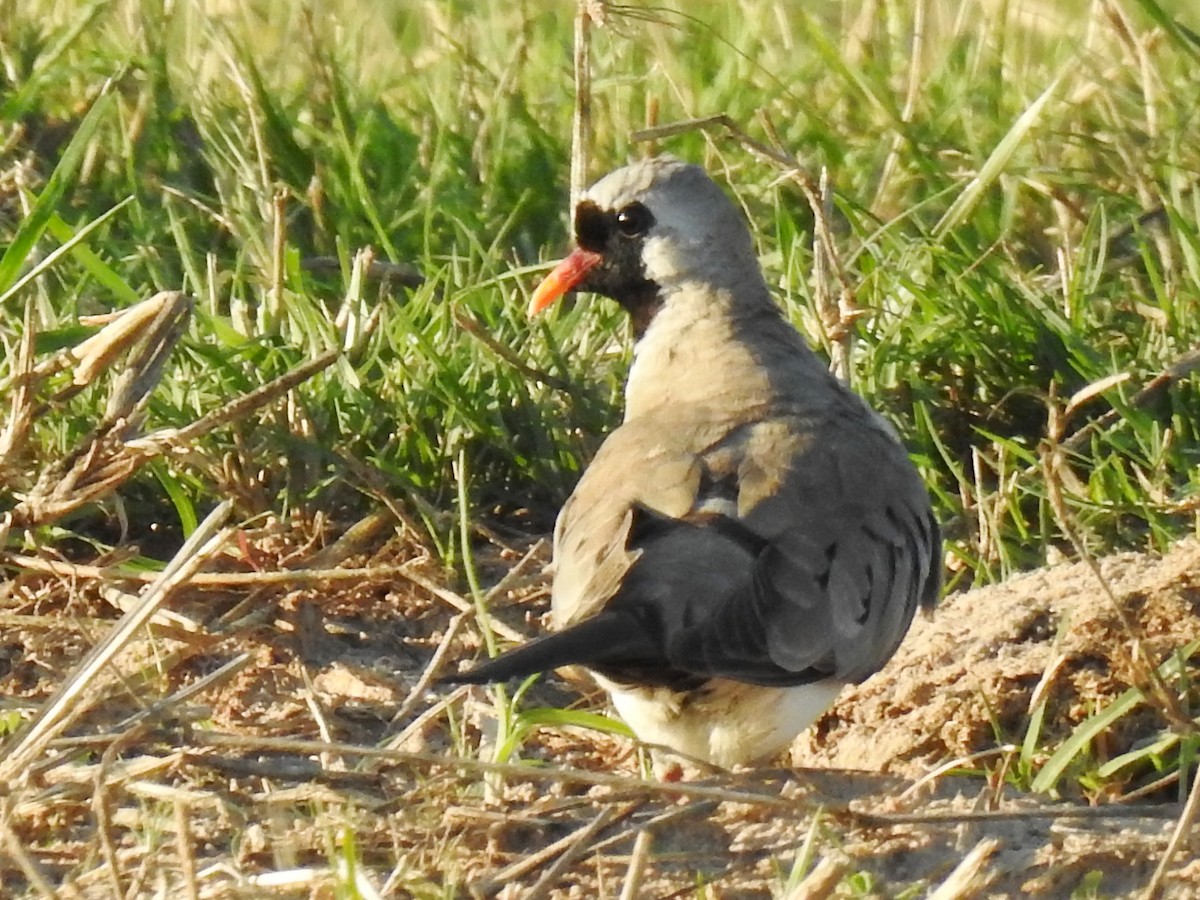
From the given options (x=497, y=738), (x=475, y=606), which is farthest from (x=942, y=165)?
(x=497, y=738)

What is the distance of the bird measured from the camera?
3.70m

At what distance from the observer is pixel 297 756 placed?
393cm

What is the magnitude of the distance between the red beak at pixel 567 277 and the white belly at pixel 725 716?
1.24m

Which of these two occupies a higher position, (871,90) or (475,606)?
(871,90)

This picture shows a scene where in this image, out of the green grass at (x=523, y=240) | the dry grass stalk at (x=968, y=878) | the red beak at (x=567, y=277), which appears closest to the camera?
the dry grass stalk at (x=968, y=878)

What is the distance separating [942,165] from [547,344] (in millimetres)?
1514

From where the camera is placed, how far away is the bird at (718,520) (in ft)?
12.1

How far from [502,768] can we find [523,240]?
298 cm

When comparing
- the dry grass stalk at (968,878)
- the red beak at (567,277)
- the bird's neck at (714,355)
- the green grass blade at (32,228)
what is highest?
the green grass blade at (32,228)

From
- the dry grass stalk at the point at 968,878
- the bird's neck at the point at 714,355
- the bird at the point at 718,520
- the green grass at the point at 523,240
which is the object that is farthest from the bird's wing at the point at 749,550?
the dry grass stalk at the point at 968,878

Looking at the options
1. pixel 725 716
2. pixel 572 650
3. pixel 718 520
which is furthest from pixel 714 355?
pixel 572 650

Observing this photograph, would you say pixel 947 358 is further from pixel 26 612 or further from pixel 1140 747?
pixel 26 612

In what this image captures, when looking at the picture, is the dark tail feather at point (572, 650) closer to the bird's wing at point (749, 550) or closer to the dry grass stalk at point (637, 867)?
the bird's wing at point (749, 550)

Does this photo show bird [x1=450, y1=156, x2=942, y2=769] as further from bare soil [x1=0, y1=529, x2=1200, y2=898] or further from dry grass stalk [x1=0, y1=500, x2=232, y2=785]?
dry grass stalk [x1=0, y1=500, x2=232, y2=785]
